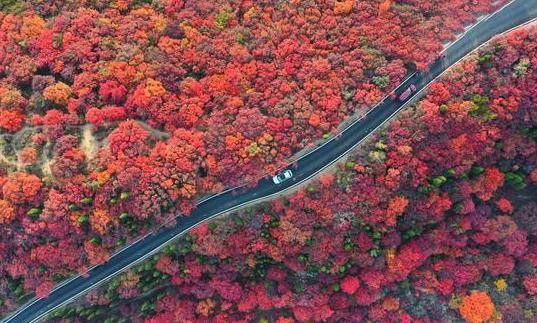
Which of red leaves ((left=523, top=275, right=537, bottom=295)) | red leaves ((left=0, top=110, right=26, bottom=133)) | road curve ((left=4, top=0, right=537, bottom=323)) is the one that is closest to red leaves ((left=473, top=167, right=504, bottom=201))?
red leaves ((left=523, top=275, right=537, bottom=295))

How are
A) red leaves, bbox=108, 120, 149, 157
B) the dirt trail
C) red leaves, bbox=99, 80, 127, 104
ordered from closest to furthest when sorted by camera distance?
red leaves, bbox=108, 120, 149, 157
the dirt trail
red leaves, bbox=99, 80, 127, 104

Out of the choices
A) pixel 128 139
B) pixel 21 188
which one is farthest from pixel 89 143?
pixel 21 188

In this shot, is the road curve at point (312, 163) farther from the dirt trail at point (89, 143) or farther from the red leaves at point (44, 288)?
the dirt trail at point (89, 143)

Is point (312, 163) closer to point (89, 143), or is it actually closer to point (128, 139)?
point (128, 139)

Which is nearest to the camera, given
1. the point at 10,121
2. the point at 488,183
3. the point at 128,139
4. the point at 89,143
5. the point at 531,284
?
the point at 128,139

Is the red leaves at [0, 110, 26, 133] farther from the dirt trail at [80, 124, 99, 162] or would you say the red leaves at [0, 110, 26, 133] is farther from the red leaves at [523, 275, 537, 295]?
the red leaves at [523, 275, 537, 295]

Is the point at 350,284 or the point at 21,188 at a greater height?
the point at 21,188

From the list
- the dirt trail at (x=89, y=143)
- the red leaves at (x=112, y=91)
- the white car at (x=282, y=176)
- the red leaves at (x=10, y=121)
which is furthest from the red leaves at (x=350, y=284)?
the red leaves at (x=10, y=121)
